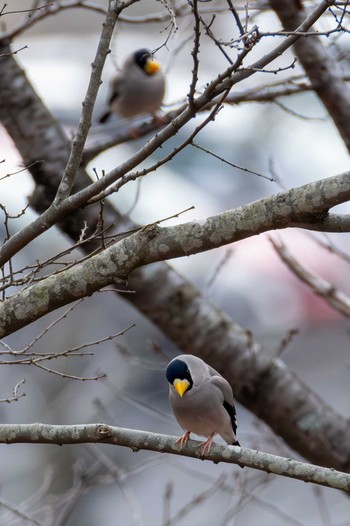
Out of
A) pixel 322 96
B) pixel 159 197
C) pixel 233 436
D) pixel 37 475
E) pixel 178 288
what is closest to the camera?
pixel 233 436

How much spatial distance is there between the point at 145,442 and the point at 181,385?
2.65 feet

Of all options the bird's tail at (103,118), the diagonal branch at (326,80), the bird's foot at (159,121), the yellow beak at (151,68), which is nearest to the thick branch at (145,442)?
the diagonal branch at (326,80)

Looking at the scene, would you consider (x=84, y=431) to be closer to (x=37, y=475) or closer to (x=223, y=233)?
(x=223, y=233)

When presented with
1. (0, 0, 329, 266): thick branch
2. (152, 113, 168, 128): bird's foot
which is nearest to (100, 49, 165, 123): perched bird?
(152, 113, 168, 128): bird's foot

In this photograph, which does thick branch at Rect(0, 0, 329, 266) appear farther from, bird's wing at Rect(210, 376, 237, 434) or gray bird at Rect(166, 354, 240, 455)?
Result: bird's wing at Rect(210, 376, 237, 434)

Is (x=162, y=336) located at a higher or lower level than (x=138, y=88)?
lower

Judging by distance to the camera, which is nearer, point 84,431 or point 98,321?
point 84,431

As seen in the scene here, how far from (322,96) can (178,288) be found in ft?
4.33

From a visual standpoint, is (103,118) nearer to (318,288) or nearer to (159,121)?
(159,121)

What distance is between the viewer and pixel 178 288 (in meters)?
4.70

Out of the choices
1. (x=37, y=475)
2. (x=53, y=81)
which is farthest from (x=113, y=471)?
(x=53, y=81)

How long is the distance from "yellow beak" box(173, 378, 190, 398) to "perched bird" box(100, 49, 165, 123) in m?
3.00

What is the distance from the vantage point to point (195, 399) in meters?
3.38

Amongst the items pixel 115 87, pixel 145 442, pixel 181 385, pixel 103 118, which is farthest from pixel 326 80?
pixel 103 118
